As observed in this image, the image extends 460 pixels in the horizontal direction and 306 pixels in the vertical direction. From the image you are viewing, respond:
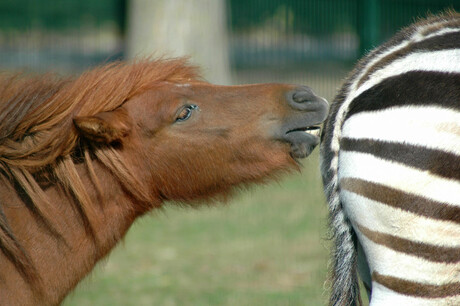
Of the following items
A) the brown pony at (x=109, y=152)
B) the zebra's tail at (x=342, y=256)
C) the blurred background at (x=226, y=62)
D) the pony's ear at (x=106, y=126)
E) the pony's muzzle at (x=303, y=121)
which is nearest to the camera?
the zebra's tail at (x=342, y=256)

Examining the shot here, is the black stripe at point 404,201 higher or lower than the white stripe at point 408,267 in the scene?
higher

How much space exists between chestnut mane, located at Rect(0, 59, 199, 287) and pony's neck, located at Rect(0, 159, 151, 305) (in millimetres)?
29

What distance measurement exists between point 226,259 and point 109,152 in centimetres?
402

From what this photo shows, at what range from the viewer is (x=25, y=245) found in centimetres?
291

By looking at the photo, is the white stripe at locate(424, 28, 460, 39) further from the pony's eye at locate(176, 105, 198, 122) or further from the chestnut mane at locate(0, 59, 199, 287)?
the chestnut mane at locate(0, 59, 199, 287)

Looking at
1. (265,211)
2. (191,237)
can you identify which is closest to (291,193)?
(265,211)

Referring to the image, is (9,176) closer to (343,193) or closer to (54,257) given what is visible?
(54,257)

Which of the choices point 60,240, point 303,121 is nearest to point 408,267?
point 303,121

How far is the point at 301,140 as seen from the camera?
3.07 metres

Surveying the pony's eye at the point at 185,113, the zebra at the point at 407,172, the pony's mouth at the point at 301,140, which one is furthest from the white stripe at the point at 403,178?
the pony's eye at the point at 185,113

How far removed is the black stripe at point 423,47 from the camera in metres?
2.49

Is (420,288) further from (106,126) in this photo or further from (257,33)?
(257,33)

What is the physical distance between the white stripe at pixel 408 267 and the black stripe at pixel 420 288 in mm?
17

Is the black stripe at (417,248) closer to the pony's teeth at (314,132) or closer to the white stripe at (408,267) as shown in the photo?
the white stripe at (408,267)
